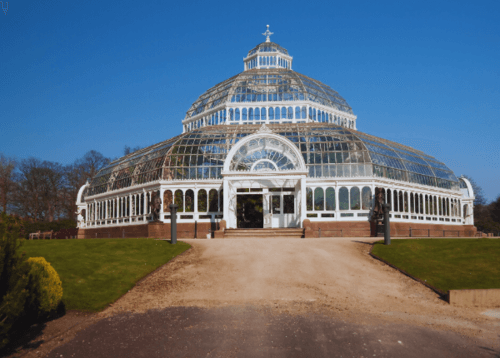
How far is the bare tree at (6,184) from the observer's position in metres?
61.5

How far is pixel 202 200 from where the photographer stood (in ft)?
119

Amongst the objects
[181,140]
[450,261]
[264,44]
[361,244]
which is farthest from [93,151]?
[450,261]

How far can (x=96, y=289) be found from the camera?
15.4 m

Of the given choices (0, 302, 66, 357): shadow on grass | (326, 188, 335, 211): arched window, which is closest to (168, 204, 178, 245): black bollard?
(0, 302, 66, 357): shadow on grass

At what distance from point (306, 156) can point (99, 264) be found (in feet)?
72.7

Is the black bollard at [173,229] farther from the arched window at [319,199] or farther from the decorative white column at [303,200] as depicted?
the arched window at [319,199]

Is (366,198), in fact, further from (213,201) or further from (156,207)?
(156,207)

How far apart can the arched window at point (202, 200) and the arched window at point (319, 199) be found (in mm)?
8712

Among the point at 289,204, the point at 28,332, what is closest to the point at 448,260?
the point at 28,332

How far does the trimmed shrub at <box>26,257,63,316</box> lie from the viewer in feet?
41.9

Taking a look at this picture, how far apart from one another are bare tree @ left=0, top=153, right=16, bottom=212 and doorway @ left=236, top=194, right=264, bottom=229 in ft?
130

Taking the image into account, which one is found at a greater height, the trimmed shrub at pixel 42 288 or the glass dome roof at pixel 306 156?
the glass dome roof at pixel 306 156

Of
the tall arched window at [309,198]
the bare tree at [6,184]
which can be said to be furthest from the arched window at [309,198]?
the bare tree at [6,184]

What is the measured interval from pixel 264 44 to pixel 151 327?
4550 cm
